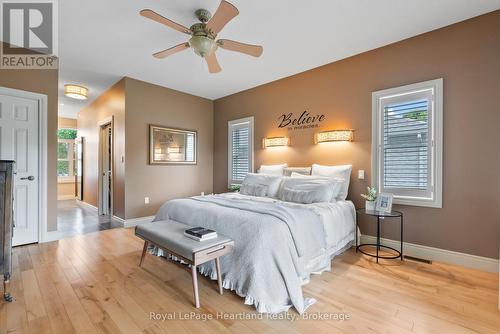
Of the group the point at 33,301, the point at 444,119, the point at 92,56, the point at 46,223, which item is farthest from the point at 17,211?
the point at 444,119

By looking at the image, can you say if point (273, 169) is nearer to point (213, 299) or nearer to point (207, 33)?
point (207, 33)

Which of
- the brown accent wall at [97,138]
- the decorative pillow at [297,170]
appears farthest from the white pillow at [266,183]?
the brown accent wall at [97,138]

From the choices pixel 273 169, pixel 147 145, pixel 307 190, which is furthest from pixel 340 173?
pixel 147 145

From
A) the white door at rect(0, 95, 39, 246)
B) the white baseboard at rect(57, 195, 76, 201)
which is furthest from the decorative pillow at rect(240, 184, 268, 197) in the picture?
the white baseboard at rect(57, 195, 76, 201)

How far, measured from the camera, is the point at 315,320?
5.83ft

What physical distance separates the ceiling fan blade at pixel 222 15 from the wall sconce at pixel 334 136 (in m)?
2.14

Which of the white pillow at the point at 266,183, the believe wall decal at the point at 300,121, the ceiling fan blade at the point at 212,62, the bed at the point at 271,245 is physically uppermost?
the ceiling fan blade at the point at 212,62

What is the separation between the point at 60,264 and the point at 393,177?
4209 mm

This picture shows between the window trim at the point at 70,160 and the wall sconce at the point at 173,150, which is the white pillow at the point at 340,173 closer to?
the wall sconce at the point at 173,150

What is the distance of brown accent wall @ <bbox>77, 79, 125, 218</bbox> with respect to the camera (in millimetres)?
4473

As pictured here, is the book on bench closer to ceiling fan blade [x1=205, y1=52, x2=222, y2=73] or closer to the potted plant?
ceiling fan blade [x1=205, y1=52, x2=222, y2=73]

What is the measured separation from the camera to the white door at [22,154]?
3207mm

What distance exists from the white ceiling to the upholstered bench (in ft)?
7.53

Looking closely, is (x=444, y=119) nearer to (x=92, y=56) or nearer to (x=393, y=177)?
(x=393, y=177)
